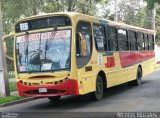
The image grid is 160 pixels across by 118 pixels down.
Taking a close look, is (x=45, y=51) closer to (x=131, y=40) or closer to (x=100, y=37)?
(x=100, y=37)

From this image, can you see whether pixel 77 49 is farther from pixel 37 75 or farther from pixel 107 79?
pixel 107 79

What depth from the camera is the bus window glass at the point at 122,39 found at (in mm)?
19356

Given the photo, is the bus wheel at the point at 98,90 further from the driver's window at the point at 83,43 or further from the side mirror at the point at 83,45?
the side mirror at the point at 83,45

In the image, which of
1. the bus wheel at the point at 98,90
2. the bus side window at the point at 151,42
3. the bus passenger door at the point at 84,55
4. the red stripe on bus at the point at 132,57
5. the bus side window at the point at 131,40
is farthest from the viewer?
the bus side window at the point at 151,42

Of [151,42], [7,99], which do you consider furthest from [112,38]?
[151,42]

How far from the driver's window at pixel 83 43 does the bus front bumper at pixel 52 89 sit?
764mm

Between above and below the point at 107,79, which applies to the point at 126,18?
above

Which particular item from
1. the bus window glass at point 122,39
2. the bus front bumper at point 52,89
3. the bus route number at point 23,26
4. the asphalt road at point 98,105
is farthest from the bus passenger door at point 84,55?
the bus window glass at point 122,39

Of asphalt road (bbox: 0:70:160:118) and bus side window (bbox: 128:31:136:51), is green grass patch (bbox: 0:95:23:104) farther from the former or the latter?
bus side window (bbox: 128:31:136:51)

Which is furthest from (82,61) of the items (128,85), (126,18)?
(126,18)

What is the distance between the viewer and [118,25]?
1938cm

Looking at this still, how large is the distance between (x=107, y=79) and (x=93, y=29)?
7.00ft

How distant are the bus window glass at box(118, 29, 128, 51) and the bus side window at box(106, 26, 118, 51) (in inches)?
23.8

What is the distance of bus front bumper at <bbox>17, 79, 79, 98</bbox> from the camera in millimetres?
13953
